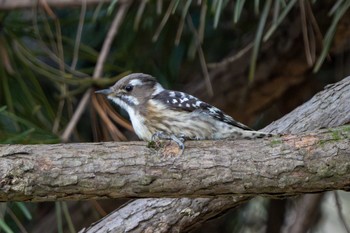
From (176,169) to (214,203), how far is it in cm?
51

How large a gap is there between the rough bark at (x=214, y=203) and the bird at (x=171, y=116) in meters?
0.17

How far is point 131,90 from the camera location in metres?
3.54

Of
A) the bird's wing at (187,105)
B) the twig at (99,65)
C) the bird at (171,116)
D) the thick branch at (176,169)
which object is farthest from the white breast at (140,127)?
the thick branch at (176,169)

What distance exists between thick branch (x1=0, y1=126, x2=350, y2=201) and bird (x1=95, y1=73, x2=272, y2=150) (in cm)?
50

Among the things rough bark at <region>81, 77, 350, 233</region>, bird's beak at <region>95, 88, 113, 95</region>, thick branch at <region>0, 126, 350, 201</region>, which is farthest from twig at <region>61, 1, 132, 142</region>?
thick branch at <region>0, 126, 350, 201</region>

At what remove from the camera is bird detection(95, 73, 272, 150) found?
3.24 metres

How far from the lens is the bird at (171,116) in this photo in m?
3.24

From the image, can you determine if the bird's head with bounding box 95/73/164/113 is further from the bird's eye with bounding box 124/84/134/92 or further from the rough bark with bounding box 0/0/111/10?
the rough bark with bounding box 0/0/111/10

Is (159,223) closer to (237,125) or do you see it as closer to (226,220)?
(237,125)

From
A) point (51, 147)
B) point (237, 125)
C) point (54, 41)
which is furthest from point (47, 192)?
point (54, 41)

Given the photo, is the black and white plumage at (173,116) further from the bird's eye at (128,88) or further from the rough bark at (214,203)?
the rough bark at (214,203)

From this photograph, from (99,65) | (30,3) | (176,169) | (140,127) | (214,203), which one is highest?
(30,3)

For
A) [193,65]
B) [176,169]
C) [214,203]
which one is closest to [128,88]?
[214,203]

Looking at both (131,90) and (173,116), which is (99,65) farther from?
(173,116)
